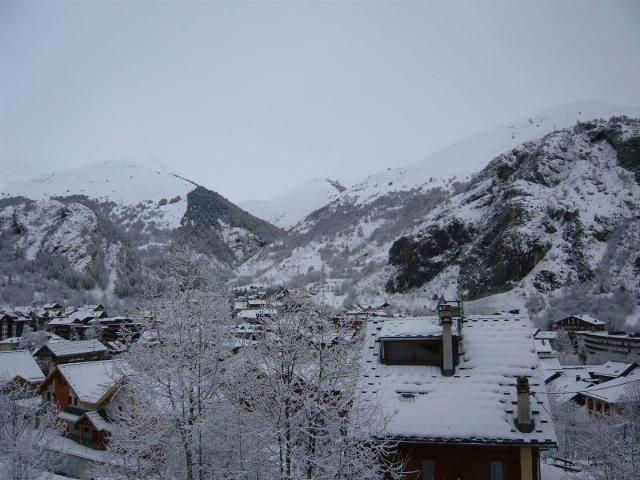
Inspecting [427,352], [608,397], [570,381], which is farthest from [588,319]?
[427,352]

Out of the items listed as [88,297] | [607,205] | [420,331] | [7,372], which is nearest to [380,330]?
[420,331]

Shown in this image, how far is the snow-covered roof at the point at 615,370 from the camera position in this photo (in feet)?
209

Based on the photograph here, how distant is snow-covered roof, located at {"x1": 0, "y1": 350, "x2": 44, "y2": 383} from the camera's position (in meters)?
53.1

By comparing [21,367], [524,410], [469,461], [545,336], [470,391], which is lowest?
[545,336]

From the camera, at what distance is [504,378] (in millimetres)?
20422

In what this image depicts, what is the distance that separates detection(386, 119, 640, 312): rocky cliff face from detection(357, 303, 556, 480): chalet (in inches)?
4116

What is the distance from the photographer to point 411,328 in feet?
78.1

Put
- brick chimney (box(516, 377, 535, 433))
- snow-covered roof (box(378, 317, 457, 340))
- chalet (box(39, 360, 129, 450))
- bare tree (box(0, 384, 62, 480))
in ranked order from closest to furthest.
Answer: brick chimney (box(516, 377, 535, 433)) < snow-covered roof (box(378, 317, 457, 340)) < bare tree (box(0, 384, 62, 480)) < chalet (box(39, 360, 129, 450))

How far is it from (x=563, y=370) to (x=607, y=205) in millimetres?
75937

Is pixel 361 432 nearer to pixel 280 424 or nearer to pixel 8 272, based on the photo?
pixel 280 424

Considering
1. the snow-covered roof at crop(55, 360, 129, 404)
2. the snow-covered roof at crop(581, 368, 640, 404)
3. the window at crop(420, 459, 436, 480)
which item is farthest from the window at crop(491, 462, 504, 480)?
the snow-covered roof at crop(581, 368, 640, 404)

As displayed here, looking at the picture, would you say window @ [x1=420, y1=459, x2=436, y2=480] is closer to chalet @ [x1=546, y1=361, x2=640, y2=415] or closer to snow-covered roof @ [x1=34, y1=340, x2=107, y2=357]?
chalet @ [x1=546, y1=361, x2=640, y2=415]

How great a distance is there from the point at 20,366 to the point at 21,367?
0.86 feet

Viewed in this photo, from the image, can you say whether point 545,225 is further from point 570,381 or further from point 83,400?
point 83,400
